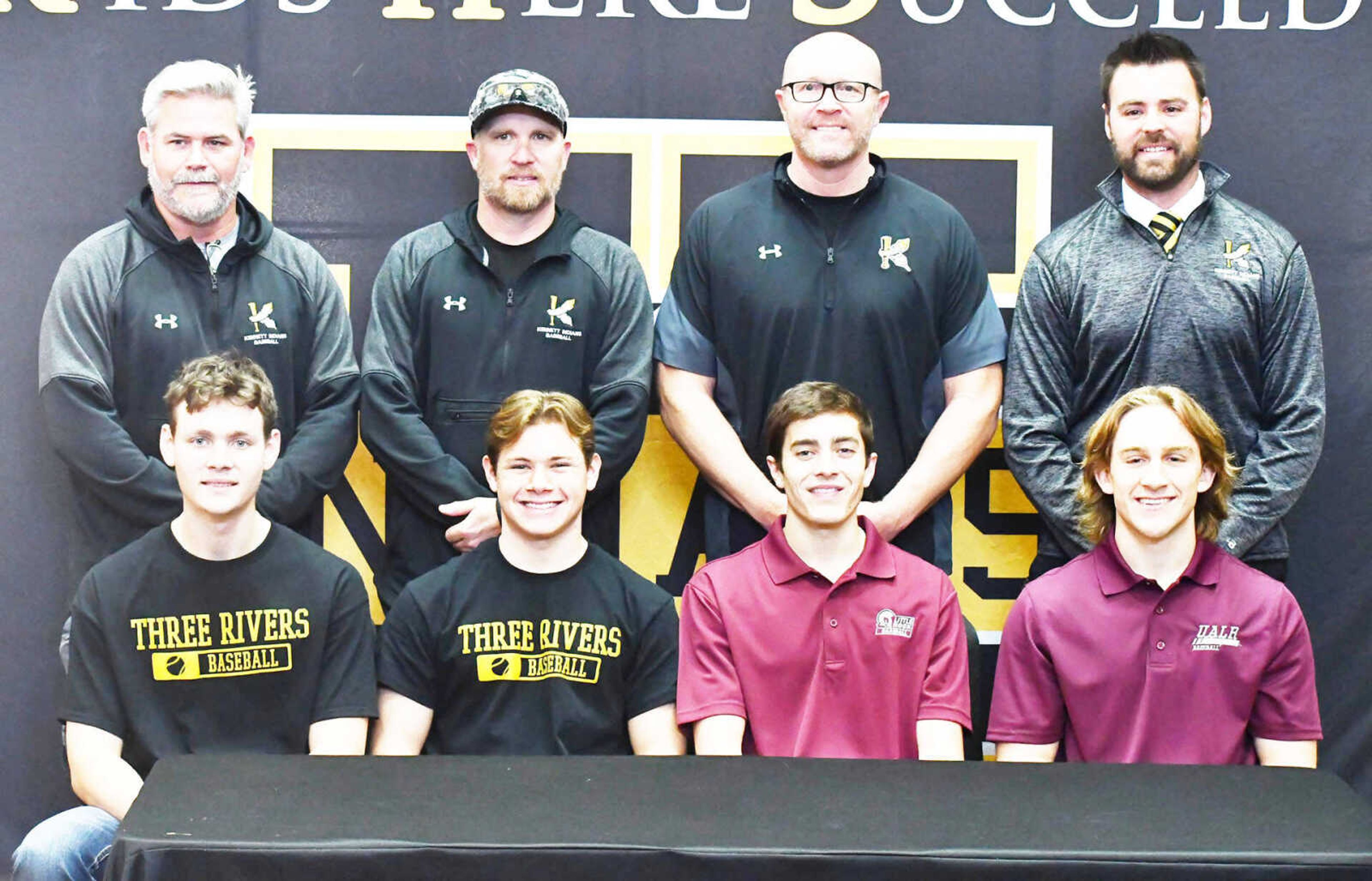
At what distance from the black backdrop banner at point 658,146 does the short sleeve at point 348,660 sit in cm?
74

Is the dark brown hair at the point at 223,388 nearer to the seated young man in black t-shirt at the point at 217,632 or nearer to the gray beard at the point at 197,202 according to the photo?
the seated young man in black t-shirt at the point at 217,632

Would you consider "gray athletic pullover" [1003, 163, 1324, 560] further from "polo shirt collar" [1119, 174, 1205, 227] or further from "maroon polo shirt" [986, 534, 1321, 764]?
"maroon polo shirt" [986, 534, 1321, 764]

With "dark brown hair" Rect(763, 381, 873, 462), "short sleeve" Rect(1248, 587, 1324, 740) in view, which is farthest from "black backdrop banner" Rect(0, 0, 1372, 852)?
"short sleeve" Rect(1248, 587, 1324, 740)

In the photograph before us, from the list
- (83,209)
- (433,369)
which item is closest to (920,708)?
(433,369)

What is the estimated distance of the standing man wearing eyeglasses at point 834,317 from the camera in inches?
129

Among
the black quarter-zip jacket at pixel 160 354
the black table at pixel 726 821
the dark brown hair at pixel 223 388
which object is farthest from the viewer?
the black quarter-zip jacket at pixel 160 354

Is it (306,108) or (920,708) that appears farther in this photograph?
(306,108)

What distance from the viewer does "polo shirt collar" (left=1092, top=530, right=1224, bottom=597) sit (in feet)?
9.30

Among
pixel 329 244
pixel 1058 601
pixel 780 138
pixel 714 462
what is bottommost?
pixel 1058 601

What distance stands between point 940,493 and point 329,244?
1.47 meters

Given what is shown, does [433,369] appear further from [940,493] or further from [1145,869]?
[1145,869]

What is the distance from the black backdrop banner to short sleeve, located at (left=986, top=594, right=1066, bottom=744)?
77cm

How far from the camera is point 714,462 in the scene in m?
3.28

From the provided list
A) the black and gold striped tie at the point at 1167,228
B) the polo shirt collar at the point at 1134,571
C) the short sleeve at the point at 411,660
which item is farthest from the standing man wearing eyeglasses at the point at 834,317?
the short sleeve at the point at 411,660
